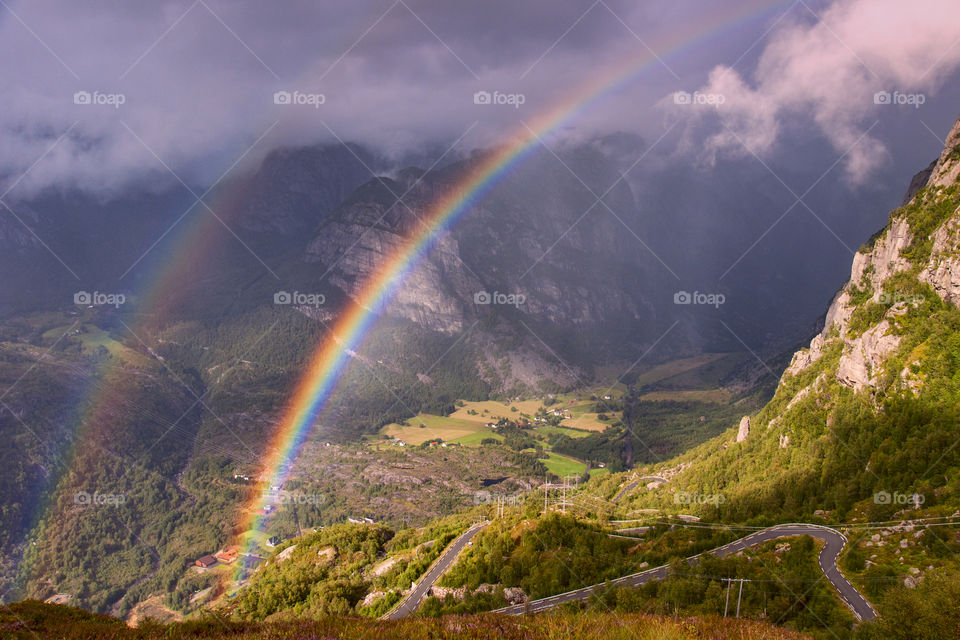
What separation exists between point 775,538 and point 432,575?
26068 millimetres

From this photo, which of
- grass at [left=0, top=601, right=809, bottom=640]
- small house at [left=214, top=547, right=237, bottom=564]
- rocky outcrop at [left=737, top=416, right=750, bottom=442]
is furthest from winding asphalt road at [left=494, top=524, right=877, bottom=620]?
small house at [left=214, top=547, right=237, bottom=564]

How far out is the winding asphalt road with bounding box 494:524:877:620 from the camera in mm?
27703

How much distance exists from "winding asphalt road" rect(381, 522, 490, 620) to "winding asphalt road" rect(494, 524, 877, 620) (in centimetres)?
795

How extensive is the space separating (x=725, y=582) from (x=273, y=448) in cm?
16390

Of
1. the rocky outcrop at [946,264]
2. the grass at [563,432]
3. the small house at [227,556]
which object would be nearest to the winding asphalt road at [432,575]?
the rocky outcrop at [946,264]

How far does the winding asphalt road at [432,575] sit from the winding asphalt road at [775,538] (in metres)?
7.95

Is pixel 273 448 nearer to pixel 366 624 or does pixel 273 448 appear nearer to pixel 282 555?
pixel 282 555

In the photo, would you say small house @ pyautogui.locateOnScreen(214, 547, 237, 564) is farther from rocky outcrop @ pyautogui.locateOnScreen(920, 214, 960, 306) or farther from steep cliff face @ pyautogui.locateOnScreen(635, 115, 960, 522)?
rocky outcrop @ pyautogui.locateOnScreen(920, 214, 960, 306)

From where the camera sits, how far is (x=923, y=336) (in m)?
48.8

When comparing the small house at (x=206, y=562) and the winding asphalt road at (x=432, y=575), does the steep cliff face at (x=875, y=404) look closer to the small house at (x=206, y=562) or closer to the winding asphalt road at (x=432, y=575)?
the winding asphalt road at (x=432, y=575)

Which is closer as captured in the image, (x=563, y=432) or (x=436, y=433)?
(x=563, y=432)

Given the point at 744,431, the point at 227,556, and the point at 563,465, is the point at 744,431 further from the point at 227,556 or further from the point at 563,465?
the point at 227,556

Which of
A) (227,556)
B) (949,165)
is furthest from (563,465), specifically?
(949,165)

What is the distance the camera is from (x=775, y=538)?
37906mm
